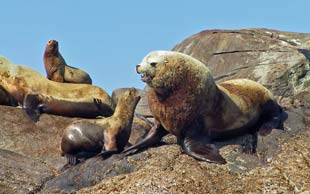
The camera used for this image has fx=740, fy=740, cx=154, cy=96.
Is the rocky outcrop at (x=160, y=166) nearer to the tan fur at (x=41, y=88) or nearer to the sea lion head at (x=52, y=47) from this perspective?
the tan fur at (x=41, y=88)

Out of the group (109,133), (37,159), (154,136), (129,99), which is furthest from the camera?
(129,99)

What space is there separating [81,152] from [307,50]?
36.2 feet

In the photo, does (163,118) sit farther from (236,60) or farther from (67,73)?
(236,60)

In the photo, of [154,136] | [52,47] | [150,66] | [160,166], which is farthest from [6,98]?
[160,166]

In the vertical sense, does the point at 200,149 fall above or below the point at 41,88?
above

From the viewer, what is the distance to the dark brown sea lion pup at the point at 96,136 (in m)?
12.2

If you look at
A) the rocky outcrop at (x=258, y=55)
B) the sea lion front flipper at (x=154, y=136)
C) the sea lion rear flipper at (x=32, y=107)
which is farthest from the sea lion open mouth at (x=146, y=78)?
the rocky outcrop at (x=258, y=55)

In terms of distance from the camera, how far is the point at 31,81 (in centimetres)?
1655

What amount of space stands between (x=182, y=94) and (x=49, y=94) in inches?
251

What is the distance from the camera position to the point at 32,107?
617 inches

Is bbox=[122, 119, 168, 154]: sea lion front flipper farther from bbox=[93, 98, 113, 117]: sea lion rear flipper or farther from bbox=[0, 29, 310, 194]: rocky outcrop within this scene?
bbox=[93, 98, 113, 117]: sea lion rear flipper

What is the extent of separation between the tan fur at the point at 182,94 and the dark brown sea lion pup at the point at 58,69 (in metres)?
7.61

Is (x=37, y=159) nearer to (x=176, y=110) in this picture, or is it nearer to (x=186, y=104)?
(x=176, y=110)

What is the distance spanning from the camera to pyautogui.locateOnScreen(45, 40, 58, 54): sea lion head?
18.6 m
